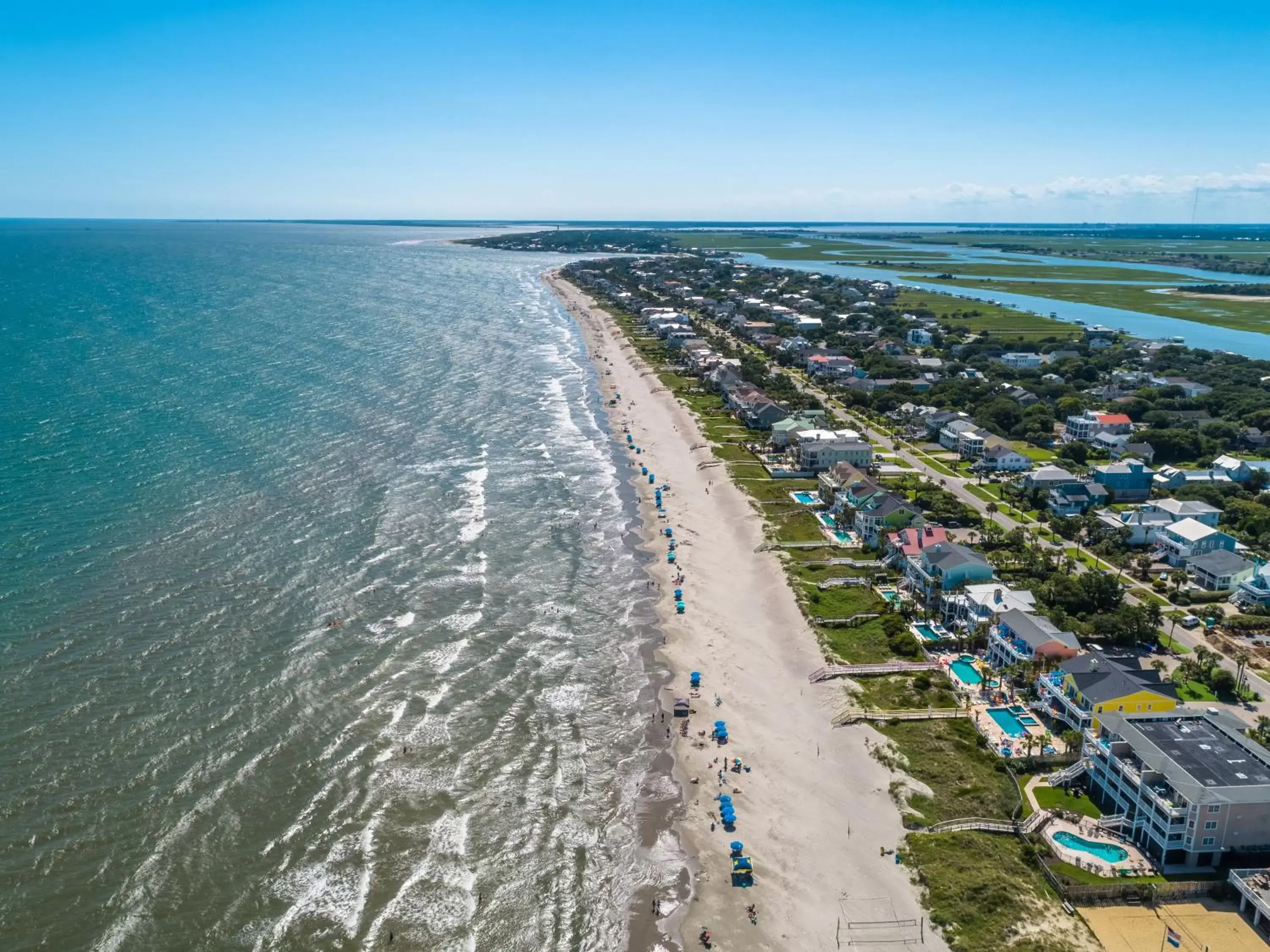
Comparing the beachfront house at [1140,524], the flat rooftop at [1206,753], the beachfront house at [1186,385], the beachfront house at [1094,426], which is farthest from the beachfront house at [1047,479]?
the beachfront house at [1186,385]

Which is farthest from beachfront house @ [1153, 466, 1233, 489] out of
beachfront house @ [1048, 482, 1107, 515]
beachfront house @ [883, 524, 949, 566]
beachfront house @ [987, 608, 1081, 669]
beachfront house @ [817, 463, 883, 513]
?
beachfront house @ [987, 608, 1081, 669]

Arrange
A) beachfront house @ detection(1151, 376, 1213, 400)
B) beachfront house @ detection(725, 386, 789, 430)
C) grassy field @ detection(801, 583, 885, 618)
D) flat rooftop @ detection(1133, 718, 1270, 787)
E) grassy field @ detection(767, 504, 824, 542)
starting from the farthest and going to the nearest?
1. beachfront house @ detection(1151, 376, 1213, 400)
2. beachfront house @ detection(725, 386, 789, 430)
3. grassy field @ detection(767, 504, 824, 542)
4. grassy field @ detection(801, 583, 885, 618)
5. flat rooftop @ detection(1133, 718, 1270, 787)

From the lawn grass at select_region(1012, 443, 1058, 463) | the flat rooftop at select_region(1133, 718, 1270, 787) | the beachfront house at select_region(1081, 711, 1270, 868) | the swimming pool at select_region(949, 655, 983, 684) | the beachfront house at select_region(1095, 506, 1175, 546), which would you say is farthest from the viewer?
the lawn grass at select_region(1012, 443, 1058, 463)

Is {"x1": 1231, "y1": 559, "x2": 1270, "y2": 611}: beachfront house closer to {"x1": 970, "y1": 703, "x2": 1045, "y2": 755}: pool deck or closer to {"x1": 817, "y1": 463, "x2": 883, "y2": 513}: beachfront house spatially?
{"x1": 970, "y1": 703, "x2": 1045, "y2": 755}: pool deck

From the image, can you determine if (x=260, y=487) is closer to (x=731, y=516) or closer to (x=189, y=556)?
(x=189, y=556)

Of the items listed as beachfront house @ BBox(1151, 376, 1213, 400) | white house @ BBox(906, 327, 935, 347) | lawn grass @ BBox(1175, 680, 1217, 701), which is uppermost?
white house @ BBox(906, 327, 935, 347)
